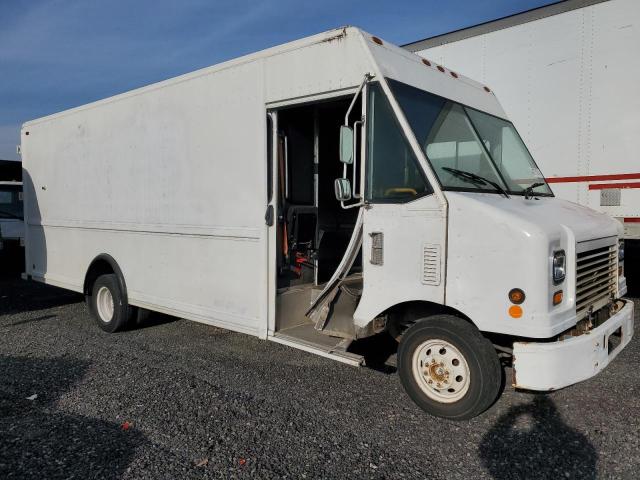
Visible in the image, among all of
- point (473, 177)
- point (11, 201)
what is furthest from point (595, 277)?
point (11, 201)

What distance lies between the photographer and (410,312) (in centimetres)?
416

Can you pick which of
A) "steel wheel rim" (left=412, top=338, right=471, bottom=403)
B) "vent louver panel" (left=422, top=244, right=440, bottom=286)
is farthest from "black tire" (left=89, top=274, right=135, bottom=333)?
"vent louver panel" (left=422, top=244, right=440, bottom=286)

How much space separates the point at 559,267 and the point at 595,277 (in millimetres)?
802

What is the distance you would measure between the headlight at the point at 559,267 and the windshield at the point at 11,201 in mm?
9766

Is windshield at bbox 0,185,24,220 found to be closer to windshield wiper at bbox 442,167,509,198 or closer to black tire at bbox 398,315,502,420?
black tire at bbox 398,315,502,420

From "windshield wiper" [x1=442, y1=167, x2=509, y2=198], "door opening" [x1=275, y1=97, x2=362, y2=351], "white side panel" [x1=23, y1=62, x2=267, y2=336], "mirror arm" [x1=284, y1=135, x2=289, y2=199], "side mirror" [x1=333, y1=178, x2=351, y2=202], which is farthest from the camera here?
"mirror arm" [x1=284, y1=135, x2=289, y2=199]

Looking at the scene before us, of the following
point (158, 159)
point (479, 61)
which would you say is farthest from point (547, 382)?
point (479, 61)

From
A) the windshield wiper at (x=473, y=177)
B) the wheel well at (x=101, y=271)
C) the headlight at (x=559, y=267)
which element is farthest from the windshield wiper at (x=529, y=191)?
the wheel well at (x=101, y=271)

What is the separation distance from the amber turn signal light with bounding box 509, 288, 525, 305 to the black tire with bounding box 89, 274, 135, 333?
14.9 feet

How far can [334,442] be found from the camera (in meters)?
3.56

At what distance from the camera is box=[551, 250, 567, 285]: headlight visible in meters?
3.34

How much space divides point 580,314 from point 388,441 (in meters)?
1.59

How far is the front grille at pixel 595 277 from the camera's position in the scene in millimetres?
3693

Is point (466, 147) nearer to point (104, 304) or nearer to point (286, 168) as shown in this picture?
point (286, 168)
